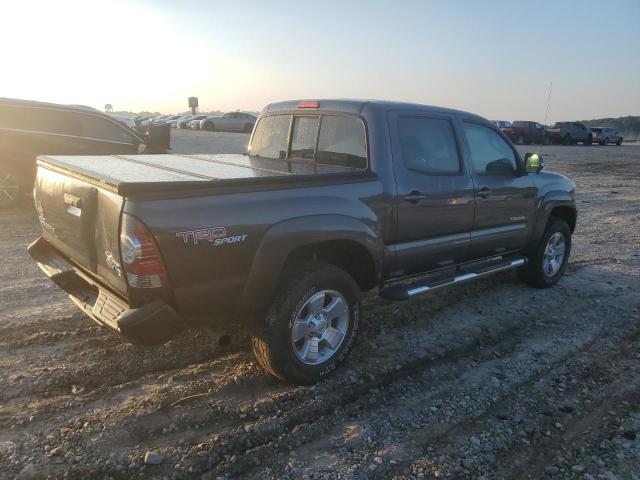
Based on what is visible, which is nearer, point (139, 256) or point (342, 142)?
point (139, 256)

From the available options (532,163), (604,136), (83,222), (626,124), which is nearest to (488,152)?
(532,163)

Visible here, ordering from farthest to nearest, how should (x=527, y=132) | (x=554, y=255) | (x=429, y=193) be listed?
(x=527, y=132) < (x=554, y=255) < (x=429, y=193)

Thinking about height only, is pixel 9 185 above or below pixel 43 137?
below

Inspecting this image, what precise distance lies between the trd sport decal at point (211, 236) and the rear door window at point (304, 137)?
65.6 inches

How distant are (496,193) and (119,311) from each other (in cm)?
354

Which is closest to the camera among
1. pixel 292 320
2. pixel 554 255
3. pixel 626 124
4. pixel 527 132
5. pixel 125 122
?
pixel 292 320

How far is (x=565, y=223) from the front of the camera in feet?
19.1

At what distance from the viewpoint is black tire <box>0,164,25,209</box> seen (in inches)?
332

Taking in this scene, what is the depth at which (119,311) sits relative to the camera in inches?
114

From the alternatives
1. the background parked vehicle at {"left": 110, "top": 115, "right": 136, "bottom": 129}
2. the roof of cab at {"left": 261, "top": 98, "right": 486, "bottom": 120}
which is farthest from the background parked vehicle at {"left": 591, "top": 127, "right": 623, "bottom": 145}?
the roof of cab at {"left": 261, "top": 98, "right": 486, "bottom": 120}

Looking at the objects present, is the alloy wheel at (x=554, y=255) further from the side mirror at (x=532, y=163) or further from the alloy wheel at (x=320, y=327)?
the alloy wheel at (x=320, y=327)

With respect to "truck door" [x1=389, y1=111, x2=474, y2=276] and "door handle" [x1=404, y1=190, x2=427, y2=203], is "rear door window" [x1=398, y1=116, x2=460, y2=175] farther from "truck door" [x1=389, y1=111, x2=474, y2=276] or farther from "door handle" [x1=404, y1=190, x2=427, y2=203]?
"door handle" [x1=404, y1=190, x2=427, y2=203]

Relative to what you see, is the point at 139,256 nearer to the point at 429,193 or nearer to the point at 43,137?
the point at 429,193

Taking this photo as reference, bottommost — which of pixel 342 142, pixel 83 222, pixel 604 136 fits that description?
pixel 83 222
